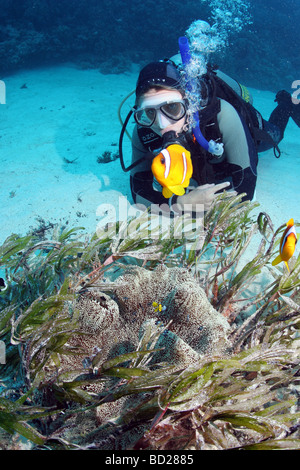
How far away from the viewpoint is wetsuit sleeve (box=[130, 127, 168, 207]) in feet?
13.7

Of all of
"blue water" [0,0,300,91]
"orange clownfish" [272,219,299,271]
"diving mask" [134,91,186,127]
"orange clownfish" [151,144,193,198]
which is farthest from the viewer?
"blue water" [0,0,300,91]

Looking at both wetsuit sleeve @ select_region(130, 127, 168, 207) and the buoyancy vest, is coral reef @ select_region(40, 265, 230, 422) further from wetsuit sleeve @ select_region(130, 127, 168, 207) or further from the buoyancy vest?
the buoyancy vest

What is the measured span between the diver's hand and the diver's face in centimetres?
93

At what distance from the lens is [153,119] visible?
3.57m

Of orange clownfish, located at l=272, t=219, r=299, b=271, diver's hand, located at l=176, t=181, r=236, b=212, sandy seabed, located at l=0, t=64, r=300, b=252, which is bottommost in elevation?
sandy seabed, located at l=0, t=64, r=300, b=252

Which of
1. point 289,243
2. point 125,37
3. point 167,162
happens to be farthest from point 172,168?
point 125,37

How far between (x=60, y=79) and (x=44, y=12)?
578 centimetres

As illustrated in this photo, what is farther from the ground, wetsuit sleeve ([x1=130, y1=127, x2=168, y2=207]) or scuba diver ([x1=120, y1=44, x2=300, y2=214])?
scuba diver ([x1=120, y1=44, x2=300, y2=214])

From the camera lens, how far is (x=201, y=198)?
11.4 ft

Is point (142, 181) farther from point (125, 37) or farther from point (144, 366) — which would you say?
point (125, 37)

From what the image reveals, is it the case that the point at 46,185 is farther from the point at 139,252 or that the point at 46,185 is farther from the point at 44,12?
the point at 44,12

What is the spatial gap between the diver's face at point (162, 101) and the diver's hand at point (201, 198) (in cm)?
93

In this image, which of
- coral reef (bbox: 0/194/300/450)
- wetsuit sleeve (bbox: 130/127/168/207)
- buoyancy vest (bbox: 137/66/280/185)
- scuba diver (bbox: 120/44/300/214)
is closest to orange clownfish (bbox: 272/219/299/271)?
coral reef (bbox: 0/194/300/450)
